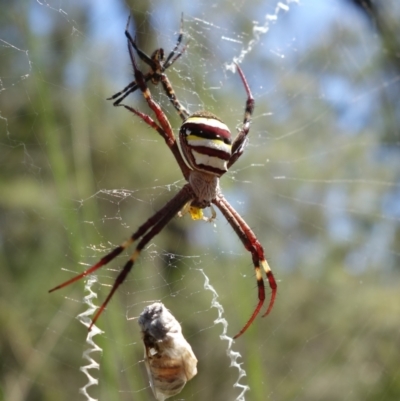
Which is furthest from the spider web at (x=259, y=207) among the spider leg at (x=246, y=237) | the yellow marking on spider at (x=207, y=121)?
the yellow marking on spider at (x=207, y=121)

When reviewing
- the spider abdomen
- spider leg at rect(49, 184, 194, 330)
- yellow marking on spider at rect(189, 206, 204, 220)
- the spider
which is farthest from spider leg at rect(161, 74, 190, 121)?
yellow marking on spider at rect(189, 206, 204, 220)

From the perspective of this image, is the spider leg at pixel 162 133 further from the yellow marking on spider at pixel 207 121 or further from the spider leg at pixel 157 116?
the yellow marking on spider at pixel 207 121

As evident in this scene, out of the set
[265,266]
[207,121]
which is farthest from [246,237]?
[207,121]

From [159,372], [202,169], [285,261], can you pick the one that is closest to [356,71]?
[285,261]

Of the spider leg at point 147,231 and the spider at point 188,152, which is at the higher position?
the spider at point 188,152

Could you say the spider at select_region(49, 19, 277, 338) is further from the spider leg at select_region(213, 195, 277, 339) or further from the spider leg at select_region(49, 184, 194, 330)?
the spider leg at select_region(213, 195, 277, 339)

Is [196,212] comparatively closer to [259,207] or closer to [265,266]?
[265,266]
